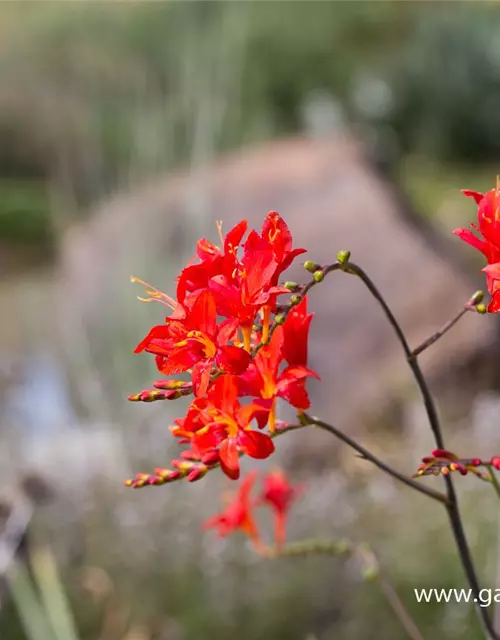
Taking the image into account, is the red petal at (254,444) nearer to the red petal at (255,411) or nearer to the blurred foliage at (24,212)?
the red petal at (255,411)

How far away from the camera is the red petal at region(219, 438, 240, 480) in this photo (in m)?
0.24

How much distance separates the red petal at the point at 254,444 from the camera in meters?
0.24

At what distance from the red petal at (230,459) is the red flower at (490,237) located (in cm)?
9

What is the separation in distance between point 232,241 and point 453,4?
1911mm

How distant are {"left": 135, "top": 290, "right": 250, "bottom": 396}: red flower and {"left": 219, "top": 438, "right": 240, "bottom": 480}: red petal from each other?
0.08ft

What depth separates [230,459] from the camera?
0.24m

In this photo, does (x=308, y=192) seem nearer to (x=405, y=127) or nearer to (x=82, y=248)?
(x=82, y=248)

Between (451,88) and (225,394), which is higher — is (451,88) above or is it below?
above

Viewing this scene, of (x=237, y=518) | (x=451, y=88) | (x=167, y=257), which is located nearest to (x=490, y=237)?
(x=237, y=518)

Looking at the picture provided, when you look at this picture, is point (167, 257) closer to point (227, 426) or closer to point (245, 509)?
point (245, 509)

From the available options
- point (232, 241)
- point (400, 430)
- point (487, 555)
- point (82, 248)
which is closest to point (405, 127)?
point (82, 248)

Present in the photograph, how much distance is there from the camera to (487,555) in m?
0.72

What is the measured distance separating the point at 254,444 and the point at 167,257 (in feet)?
3.77

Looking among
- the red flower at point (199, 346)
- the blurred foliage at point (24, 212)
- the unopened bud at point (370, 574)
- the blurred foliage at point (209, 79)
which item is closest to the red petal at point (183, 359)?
the red flower at point (199, 346)
